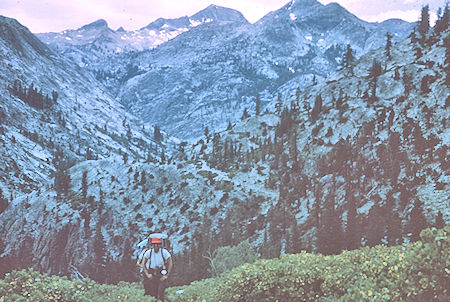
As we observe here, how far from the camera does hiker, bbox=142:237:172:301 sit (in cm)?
1398

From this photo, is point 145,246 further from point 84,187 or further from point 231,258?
point 84,187

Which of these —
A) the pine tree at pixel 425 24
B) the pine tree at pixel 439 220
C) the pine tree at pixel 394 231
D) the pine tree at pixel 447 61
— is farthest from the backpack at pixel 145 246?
the pine tree at pixel 425 24

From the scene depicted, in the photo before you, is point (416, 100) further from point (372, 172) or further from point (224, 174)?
point (224, 174)

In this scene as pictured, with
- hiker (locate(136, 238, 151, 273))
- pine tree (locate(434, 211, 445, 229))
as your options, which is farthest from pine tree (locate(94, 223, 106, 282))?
hiker (locate(136, 238, 151, 273))

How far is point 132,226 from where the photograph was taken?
311ft

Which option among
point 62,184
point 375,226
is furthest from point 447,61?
point 62,184

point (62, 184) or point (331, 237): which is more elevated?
point (62, 184)

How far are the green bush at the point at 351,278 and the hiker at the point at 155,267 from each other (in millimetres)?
1522

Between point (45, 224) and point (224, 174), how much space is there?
207 ft

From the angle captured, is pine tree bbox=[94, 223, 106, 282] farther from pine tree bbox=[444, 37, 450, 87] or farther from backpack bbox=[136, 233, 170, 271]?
pine tree bbox=[444, 37, 450, 87]

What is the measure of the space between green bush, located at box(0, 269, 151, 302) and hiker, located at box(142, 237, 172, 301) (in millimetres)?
1336

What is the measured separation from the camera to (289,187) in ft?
276

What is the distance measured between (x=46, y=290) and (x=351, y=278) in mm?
10594

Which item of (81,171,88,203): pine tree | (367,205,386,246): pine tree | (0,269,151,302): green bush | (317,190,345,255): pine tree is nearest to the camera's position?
(0,269,151,302): green bush
